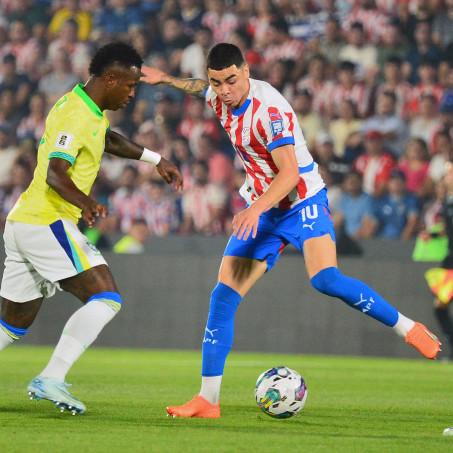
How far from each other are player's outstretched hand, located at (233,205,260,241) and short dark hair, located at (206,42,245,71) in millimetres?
975

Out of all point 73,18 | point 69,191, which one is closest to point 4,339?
point 69,191

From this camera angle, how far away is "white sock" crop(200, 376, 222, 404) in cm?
710

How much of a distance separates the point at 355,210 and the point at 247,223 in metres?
8.14

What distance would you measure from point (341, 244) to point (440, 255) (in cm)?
121

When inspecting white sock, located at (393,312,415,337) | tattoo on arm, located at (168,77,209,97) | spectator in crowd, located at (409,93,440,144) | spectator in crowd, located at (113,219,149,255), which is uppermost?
tattoo on arm, located at (168,77,209,97)

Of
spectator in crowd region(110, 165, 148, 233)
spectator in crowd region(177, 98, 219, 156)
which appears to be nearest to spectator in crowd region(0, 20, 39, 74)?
spectator in crowd region(177, 98, 219, 156)

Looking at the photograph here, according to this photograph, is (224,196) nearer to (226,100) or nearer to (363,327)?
(363,327)

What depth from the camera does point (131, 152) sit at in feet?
24.5

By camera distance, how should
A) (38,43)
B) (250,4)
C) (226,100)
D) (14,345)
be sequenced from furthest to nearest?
(38,43) < (250,4) < (14,345) < (226,100)

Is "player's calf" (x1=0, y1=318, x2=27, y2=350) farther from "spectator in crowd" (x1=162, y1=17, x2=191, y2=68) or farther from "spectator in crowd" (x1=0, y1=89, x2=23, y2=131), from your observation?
"spectator in crowd" (x1=0, y1=89, x2=23, y2=131)

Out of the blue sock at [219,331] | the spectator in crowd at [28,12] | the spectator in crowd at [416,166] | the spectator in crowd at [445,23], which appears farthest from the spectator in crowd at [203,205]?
the blue sock at [219,331]

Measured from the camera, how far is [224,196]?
15234 mm

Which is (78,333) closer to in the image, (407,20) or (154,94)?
(407,20)

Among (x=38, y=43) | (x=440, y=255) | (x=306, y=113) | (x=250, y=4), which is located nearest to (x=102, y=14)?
(x=38, y=43)
